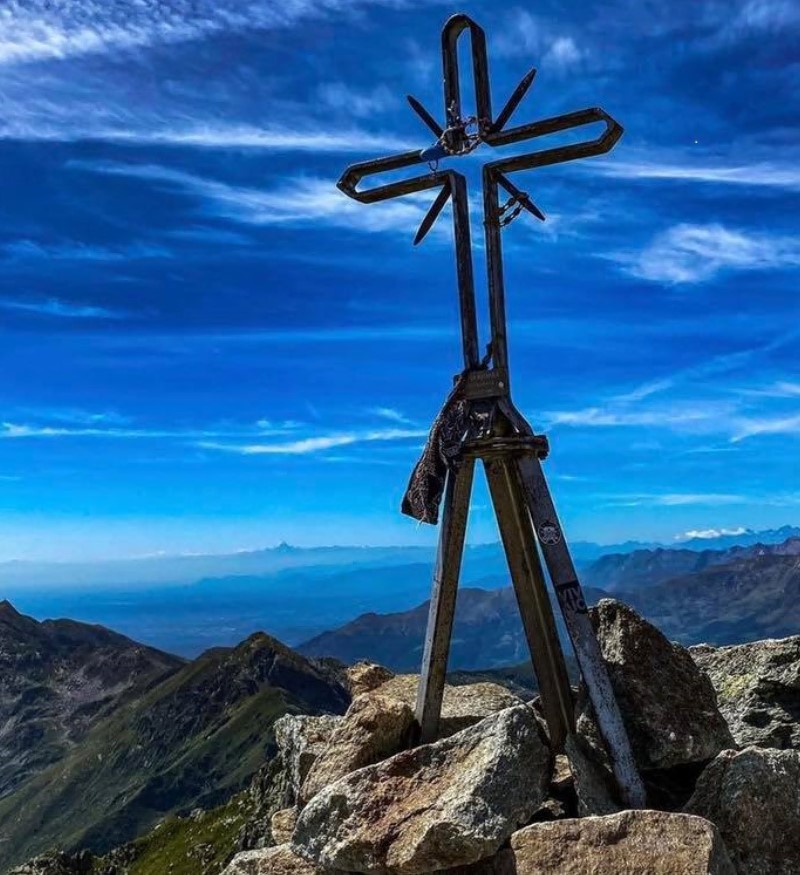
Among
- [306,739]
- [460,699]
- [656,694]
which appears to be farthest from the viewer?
[306,739]

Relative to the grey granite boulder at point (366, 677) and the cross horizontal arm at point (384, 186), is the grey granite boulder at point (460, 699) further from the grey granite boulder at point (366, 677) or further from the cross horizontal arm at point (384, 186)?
the cross horizontal arm at point (384, 186)

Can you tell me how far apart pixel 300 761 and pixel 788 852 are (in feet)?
26.3

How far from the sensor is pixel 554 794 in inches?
558

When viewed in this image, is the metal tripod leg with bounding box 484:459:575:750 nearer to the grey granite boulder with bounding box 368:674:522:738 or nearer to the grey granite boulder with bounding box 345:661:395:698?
the grey granite boulder with bounding box 368:674:522:738

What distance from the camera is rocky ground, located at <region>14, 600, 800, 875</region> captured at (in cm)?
1199

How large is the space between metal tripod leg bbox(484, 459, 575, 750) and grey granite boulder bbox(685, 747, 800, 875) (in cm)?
254

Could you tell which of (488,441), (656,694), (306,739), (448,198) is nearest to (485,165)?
(448,198)

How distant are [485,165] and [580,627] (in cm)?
703

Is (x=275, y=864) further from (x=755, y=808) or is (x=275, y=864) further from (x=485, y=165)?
(x=485, y=165)

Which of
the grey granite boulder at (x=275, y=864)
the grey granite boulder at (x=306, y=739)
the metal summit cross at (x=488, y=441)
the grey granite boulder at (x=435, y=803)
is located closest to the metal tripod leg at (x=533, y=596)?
the metal summit cross at (x=488, y=441)

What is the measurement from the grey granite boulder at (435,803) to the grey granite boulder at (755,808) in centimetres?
218

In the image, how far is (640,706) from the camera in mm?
14648

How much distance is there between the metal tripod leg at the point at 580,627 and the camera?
13.9m

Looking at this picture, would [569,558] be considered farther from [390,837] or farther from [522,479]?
[390,837]
